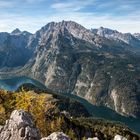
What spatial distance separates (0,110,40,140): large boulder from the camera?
70250 mm

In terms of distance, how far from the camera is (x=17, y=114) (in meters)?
74.9

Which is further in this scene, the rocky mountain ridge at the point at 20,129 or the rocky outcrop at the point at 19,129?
the rocky outcrop at the point at 19,129

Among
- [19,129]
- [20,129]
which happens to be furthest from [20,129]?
[19,129]

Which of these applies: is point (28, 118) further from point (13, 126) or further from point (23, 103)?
point (23, 103)

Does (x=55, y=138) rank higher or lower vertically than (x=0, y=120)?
higher

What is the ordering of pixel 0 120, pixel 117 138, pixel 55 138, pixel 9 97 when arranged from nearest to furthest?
pixel 55 138, pixel 117 138, pixel 0 120, pixel 9 97

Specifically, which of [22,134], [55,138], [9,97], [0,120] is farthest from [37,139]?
[9,97]

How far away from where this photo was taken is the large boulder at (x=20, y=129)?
70.2 metres

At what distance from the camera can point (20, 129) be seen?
2808 inches

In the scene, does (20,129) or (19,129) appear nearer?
(20,129)

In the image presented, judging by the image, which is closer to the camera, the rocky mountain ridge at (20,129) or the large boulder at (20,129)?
the rocky mountain ridge at (20,129)

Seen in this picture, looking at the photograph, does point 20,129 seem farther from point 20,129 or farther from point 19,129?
point 19,129

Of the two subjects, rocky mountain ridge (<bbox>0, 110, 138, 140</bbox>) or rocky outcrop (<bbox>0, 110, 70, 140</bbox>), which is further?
rocky outcrop (<bbox>0, 110, 70, 140</bbox>)

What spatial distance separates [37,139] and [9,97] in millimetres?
96850
